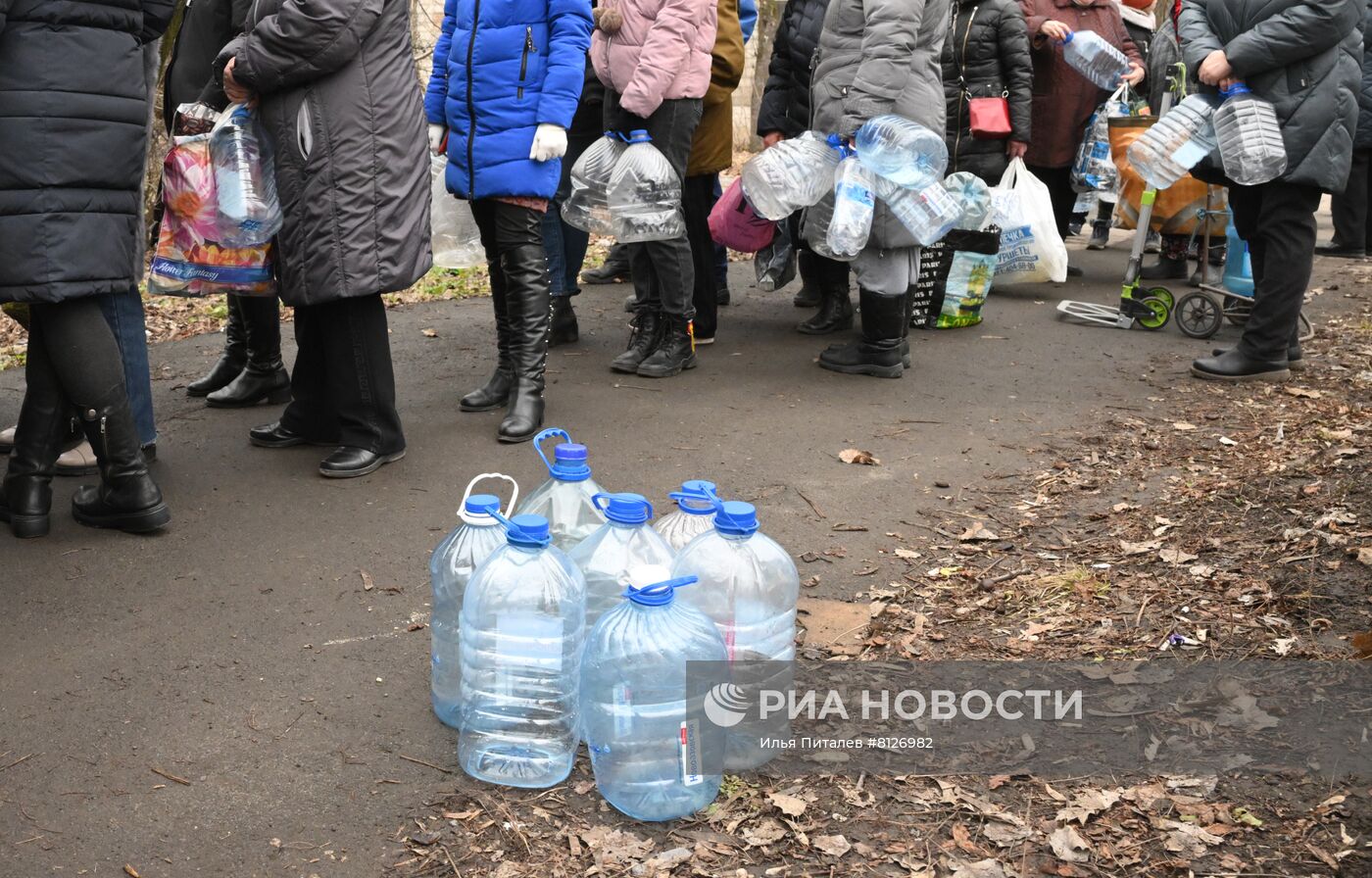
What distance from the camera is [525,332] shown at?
18.8 ft

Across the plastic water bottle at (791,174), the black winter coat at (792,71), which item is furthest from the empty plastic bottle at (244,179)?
the black winter coat at (792,71)

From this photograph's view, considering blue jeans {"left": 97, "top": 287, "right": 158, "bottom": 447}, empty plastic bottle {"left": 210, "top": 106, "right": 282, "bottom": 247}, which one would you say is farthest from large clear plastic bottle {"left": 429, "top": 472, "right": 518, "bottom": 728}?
empty plastic bottle {"left": 210, "top": 106, "right": 282, "bottom": 247}

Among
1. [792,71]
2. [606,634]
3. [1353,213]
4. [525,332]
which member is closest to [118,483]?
[525,332]

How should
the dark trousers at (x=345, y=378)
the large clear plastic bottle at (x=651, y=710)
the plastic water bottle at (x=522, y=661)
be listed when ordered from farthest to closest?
the dark trousers at (x=345, y=378) < the plastic water bottle at (x=522, y=661) < the large clear plastic bottle at (x=651, y=710)

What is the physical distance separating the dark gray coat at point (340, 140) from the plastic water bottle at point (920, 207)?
2.54m

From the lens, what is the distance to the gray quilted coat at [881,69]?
6.25 meters

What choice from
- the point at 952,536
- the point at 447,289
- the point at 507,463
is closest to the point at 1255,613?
the point at 952,536

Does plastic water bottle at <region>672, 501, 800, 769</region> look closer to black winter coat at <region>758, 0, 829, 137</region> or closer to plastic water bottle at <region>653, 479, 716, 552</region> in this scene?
plastic water bottle at <region>653, 479, 716, 552</region>

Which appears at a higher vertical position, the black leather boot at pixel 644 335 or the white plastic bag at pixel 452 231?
the white plastic bag at pixel 452 231

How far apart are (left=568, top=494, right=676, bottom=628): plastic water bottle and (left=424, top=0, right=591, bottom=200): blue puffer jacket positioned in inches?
97.6

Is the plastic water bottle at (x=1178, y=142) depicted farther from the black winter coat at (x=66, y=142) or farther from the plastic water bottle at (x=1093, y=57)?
the black winter coat at (x=66, y=142)

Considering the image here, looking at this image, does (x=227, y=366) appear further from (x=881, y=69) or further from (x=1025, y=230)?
(x=1025, y=230)

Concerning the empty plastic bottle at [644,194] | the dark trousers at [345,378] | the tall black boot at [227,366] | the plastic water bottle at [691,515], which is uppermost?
the empty plastic bottle at [644,194]

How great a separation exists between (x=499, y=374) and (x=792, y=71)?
9.43 ft
